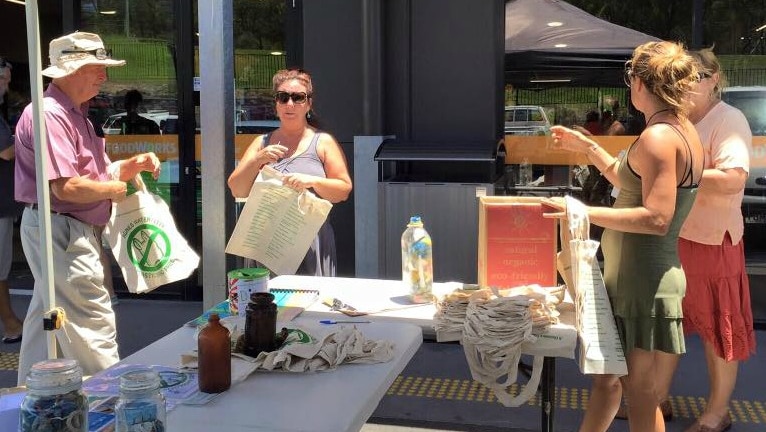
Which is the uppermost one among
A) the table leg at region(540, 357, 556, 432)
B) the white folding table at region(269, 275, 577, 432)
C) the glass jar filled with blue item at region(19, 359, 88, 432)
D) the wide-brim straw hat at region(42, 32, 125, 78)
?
the wide-brim straw hat at region(42, 32, 125, 78)

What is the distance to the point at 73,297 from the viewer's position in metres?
2.94

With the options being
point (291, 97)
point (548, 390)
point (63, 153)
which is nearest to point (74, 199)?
point (63, 153)

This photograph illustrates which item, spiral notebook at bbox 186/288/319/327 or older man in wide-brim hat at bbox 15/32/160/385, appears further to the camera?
older man in wide-brim hat at bbox 15/32/160/385

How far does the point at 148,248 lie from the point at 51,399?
5.11 ft

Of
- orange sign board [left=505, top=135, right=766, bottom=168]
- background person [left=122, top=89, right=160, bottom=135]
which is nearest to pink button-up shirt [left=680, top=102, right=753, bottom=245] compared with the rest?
orange sign board [left=505, top=135, right=766, bottom=168]

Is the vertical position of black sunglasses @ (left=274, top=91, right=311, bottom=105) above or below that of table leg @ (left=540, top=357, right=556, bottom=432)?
above

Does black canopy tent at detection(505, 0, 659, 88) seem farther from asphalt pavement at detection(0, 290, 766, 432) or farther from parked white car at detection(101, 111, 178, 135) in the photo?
parked white car at detection(101, 111, 178, 135)

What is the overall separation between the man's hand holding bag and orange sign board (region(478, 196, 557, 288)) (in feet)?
3.60

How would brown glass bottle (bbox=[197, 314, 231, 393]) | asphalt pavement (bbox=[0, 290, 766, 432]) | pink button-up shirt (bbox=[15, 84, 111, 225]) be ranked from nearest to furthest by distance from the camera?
brown glass bottle (bbox=[197, 314, 231, 393]) → pink button-up shirt (bbox=[15, 84, 111, 225]) → asphalt pavement (bbox=[0, 290, 766, 432])

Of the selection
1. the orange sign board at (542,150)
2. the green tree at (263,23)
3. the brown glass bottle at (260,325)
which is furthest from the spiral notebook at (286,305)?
the green tree at (263,23)

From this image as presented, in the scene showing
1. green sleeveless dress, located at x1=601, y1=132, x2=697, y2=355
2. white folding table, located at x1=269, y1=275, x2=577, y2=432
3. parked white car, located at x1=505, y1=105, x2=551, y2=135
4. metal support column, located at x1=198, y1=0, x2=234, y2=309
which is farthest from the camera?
parked white car, located at x1=505, y1=105, x2=551, y2=135

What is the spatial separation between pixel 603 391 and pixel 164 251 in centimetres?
169

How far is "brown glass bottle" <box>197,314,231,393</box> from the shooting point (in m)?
1.79

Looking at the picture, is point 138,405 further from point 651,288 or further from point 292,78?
point 292,78
